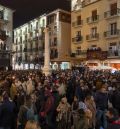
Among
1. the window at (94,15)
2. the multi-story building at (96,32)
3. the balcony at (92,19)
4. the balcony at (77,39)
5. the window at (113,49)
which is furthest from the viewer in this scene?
the balcony at (77,39)

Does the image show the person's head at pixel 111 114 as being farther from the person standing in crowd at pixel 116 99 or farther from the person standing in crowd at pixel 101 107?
the person standing in crowd at pixel 116 99

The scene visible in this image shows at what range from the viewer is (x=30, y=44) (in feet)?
254

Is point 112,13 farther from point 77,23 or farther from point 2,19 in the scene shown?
point 2,19

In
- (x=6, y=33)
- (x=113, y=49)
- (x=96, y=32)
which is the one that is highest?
(x=6, y=33)

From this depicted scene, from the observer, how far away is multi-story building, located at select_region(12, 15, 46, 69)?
232 ft

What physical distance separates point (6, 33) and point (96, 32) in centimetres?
1872

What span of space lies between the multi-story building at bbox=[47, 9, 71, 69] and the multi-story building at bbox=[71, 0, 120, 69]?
14.8ft

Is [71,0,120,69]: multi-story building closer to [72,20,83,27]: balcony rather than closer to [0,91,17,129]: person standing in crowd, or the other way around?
[72,20,83,27]: balcony

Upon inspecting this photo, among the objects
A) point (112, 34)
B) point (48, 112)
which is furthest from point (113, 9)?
point (48, 112)

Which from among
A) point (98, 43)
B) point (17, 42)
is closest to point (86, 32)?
point (98, 43)

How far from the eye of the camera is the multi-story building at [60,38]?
59.5 metres

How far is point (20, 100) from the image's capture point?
10.8 meters

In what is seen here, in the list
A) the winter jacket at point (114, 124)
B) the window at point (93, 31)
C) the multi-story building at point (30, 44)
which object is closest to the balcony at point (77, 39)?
the window at point (93, 31)

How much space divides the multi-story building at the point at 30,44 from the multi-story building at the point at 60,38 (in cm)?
735
